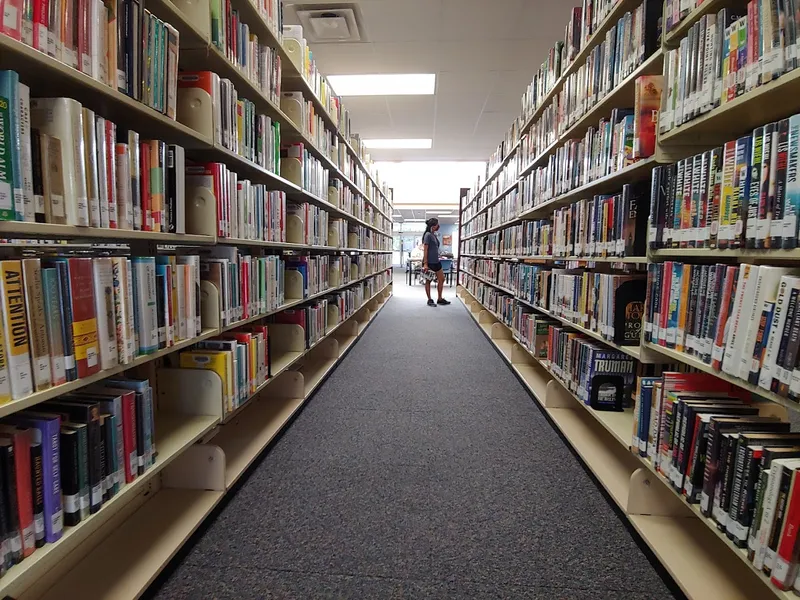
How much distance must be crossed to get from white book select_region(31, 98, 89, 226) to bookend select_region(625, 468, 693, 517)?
71.0 inches

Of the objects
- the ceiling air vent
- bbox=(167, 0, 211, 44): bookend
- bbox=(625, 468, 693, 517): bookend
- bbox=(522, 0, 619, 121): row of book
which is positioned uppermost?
the ceiling air vent

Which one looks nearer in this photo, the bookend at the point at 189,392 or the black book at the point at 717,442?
the black book at the point at 717,442

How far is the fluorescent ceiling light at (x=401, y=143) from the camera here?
7266 mm

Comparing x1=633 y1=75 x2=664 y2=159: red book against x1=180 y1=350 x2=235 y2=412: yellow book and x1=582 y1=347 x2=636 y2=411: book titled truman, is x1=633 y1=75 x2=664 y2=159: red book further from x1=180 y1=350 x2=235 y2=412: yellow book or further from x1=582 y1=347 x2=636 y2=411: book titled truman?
x1=180 y1=350 x2=235 y2=412: yellow book

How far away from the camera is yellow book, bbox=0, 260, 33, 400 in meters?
0.79

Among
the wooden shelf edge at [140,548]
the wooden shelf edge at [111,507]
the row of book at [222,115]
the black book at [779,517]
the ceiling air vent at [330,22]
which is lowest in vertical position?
the wooden shelf edge at [140,548]

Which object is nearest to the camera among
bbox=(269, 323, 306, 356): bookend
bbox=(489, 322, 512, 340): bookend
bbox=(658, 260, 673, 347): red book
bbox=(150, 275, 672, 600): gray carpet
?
bbox=(150, 275, 672, 600): gray carpet

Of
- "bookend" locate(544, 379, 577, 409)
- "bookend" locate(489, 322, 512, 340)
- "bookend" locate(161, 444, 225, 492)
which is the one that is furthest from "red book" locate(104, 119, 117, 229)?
"bookend" locate(489, 322, 512, 340)

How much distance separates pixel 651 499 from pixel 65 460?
172 cm

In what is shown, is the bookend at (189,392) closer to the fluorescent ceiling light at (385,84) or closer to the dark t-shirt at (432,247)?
the fluorescent ceiling light at (385,84)

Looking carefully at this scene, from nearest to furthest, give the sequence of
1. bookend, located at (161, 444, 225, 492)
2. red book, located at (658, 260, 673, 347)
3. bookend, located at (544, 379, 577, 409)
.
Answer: red book, located at (658, 260, 673, 347), bookend, located at (161, 444, 225, 492), bookend, located at (544, 379, 577, 409)

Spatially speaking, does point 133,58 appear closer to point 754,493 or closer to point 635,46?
point 635,46

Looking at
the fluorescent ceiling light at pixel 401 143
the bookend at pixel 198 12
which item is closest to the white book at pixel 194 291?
the bookend at pixel 198 12

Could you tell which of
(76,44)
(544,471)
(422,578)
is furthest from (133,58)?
(544,471)
